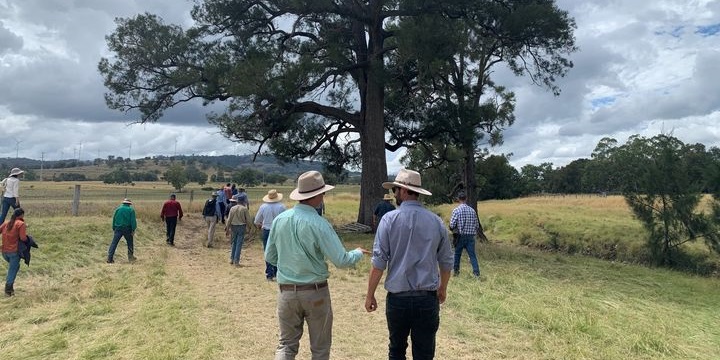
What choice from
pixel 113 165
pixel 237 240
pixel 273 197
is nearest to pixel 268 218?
pixel 273 197

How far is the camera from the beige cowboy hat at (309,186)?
424 cm

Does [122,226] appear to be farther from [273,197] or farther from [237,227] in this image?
[273,197]

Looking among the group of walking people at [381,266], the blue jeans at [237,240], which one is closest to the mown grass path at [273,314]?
the blue jeans at [237,240]

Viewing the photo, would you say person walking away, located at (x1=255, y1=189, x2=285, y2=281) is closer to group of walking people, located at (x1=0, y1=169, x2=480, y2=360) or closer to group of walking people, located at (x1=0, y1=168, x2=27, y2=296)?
group of walking people, located at (x1=0, y1=168, x2=27, y2=296)

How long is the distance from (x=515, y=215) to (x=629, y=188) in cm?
991

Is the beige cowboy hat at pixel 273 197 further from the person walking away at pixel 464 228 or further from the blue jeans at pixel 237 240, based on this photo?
the person walking away at pixel 464 228

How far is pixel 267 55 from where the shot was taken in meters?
16.7

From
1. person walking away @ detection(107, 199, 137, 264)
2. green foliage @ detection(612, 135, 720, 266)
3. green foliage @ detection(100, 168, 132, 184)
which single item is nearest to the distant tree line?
green foliage @ detection(612, 135, 720, 266)

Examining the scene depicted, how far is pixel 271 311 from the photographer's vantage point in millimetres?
7250

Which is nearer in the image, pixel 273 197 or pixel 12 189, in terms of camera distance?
pixel 273 197

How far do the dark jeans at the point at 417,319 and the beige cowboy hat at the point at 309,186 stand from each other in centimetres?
108

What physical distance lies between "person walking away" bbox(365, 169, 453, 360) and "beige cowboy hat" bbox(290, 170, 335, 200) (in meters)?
0.65

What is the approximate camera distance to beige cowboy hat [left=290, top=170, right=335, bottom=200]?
4238mm

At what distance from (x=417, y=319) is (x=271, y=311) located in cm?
394
